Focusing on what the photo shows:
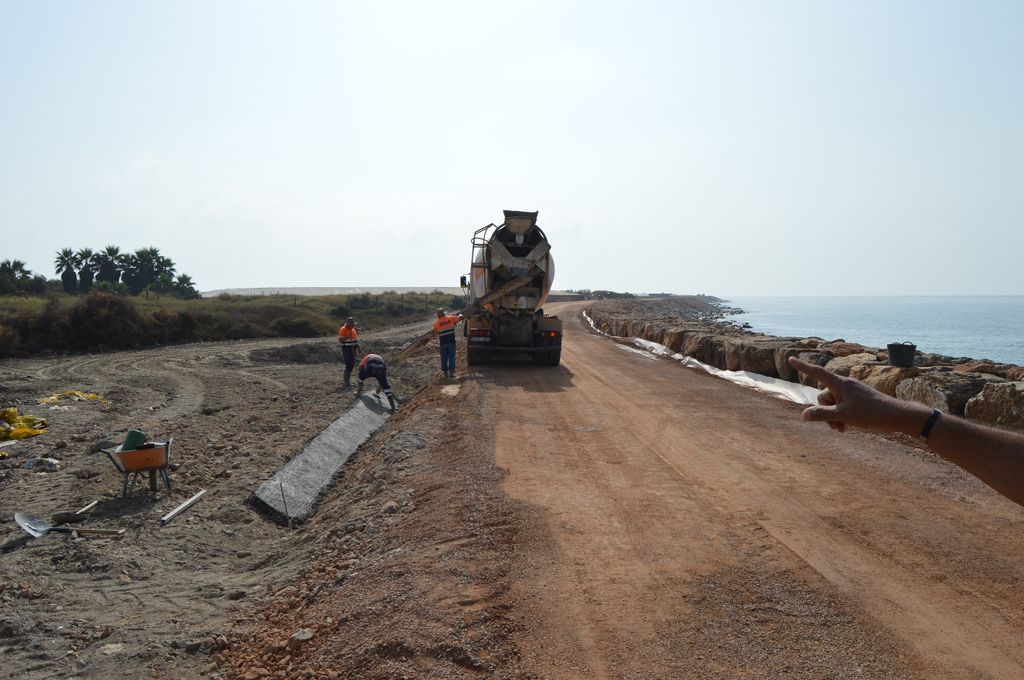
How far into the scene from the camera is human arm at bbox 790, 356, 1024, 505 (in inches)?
81.1

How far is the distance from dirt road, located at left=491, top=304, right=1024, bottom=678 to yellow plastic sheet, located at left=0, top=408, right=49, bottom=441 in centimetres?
864

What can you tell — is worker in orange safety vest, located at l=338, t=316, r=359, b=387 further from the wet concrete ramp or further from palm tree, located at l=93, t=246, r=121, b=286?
palm tree, located at l=93, t=246, r=121, b=286

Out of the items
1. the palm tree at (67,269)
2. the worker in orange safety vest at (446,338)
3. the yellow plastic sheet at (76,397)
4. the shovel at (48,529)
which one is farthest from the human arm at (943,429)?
the palm tree at (67,269)

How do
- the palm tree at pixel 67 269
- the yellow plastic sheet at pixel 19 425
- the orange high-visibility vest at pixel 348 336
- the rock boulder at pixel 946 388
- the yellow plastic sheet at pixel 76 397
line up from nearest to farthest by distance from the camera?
1. the rock boulder at pixel 946 388
2. the yellow plastic sheet at pixel 19 425
3. the yellow plastic sheet at pixel 76 397
4. the orange high-visibility vest at pixel 348 336
5. the palm tree at pixel 67 269

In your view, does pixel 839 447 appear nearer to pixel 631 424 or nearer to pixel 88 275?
pixel 631 424

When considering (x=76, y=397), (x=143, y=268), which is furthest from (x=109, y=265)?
(x=76, y=397)

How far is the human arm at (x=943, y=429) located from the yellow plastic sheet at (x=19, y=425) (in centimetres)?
1319

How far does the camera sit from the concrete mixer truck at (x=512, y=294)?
17062 mm

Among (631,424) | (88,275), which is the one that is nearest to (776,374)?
(631,424)

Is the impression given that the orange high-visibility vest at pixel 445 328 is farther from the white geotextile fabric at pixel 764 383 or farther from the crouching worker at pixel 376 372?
the white geotextile fabric at pixel 764 383

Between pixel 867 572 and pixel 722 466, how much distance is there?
9.76 feet

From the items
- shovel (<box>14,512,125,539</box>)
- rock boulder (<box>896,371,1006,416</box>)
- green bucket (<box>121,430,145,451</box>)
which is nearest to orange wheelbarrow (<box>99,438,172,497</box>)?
green bucket (<box>121,430,145,451</box>)

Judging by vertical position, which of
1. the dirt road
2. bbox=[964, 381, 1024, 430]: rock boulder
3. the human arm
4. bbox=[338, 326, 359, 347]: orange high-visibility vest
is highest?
the human arm

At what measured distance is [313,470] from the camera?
31.7 ft
